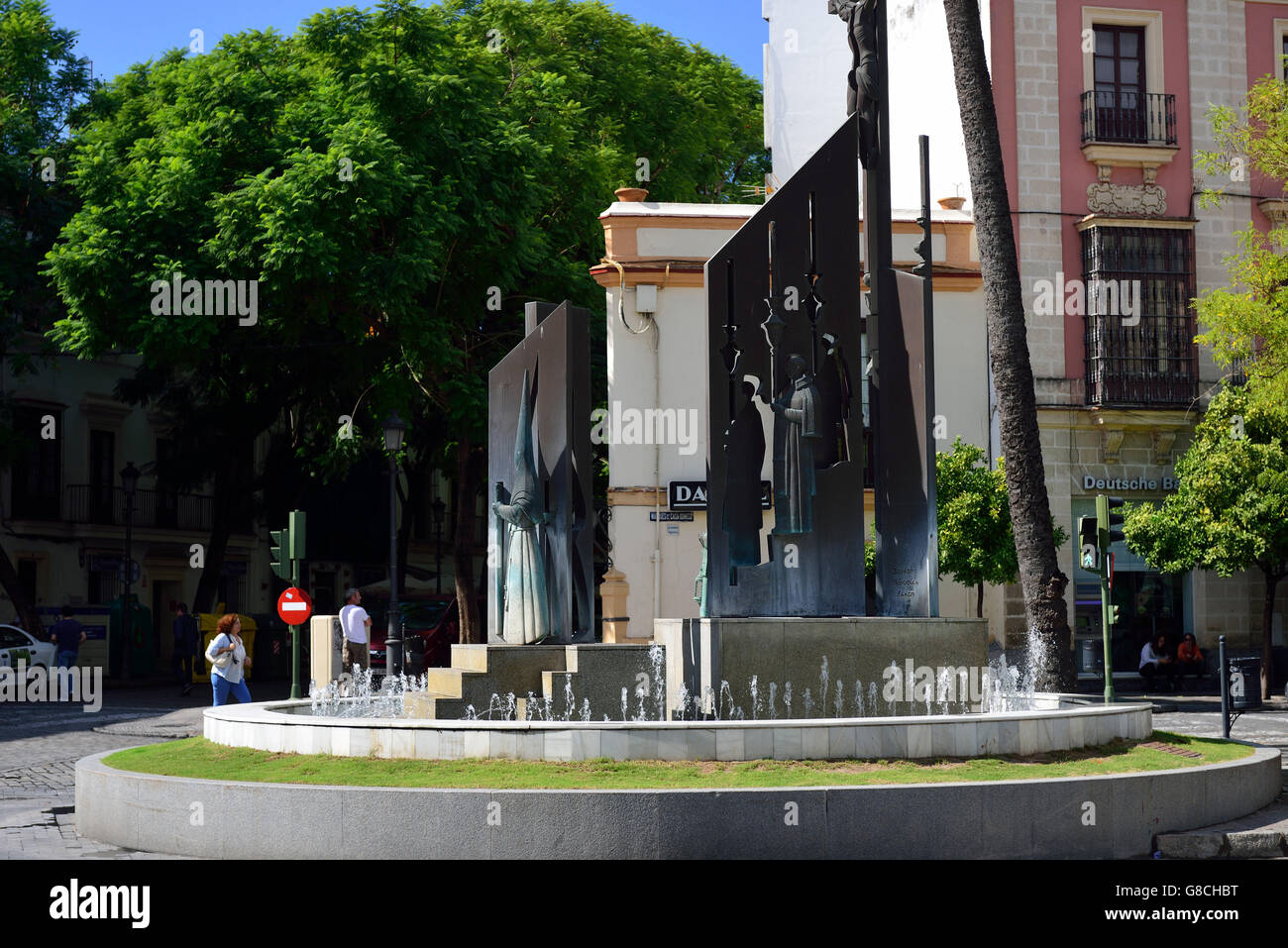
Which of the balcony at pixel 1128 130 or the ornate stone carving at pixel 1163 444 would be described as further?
the balcony at pixel 1128 130

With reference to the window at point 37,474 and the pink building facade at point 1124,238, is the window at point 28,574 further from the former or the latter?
the pink building facade at point 1124,238

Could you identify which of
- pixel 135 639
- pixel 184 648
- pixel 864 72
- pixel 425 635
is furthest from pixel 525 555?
pixel 135 639

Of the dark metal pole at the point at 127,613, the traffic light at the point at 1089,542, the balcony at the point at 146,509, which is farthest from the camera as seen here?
the balcony at the point at 146,509

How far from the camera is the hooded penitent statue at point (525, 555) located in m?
14.2

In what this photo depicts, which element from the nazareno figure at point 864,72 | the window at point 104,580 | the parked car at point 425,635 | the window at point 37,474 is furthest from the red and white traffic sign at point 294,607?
the window at point 104,580

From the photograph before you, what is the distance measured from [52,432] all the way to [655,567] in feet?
66.9

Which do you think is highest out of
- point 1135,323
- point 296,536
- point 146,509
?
point 1135,323

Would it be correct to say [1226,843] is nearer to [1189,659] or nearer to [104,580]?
[1189,659]

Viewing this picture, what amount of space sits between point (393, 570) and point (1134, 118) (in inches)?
651

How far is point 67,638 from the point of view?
1222 inches

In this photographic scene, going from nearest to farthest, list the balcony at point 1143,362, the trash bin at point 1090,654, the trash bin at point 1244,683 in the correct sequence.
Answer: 1. the trash bin at point 1244,683
2. the trash bin at point 1090,654
3. the balcony at point 1143,362

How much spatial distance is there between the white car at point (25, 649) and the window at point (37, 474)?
31.0ft
